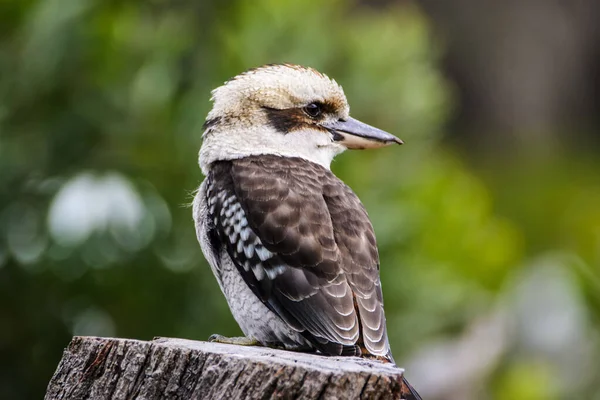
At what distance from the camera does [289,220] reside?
3648 mm

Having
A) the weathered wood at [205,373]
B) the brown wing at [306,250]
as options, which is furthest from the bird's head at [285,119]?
the weathered wood at [205,373]

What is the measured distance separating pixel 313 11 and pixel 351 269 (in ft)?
8.99

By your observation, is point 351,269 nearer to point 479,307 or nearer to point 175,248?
point 175,248

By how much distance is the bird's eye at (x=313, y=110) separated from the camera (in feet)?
14.2

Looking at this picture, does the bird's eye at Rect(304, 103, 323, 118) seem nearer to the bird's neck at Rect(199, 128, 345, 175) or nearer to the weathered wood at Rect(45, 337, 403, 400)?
the bird's neck at Rect(199, 128, 345, 175)

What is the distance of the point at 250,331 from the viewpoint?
3730 mm

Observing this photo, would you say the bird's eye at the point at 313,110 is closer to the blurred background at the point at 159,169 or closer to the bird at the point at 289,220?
the bird at the point at 289,220

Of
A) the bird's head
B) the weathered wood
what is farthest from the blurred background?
the weathered wood

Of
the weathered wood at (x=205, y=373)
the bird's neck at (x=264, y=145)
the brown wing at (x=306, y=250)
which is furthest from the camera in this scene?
the bird's neck at (x=264, y=145)

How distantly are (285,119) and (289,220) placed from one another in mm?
746

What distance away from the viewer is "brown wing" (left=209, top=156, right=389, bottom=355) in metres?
3.47

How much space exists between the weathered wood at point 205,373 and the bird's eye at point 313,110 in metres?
1.48

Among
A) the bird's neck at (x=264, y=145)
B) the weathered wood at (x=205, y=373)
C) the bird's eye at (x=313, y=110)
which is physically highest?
the bird's eye at (x=313, y=110)

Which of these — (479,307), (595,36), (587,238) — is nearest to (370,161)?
(479,307)
